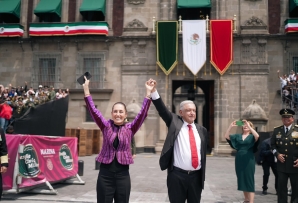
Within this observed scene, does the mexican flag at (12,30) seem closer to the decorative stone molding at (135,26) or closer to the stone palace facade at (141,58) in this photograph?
the stone palace facade at (141,58)

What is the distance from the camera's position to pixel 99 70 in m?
23.2

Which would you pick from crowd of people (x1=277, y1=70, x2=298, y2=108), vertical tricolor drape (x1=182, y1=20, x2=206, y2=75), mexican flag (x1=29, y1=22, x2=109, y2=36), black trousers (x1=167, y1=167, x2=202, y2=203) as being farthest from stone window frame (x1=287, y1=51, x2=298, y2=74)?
black trousers (x1=167, y1=167, x2=202, y2=203)

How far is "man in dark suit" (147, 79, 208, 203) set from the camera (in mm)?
4547

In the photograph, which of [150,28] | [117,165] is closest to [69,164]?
[117,165]

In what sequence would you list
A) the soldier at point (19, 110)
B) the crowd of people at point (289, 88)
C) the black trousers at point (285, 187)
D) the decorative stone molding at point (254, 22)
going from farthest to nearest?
the decorative stone molding at point (254, 22) → the crowd of people at point (289, 88) → the soldier at point (19, 110) → the black trousers at point (285, 187)

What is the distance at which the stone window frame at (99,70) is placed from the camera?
2303cm

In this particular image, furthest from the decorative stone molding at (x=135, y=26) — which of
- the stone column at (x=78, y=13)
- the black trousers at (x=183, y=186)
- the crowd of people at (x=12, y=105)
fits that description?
the black trousers at (x=183, y=186)

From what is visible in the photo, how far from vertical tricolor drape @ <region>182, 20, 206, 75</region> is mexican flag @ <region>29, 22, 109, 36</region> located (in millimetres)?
5694

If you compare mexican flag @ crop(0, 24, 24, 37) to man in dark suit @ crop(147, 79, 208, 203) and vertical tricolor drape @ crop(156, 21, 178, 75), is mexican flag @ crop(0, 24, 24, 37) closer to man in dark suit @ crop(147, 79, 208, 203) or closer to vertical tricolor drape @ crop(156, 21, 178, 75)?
vertical tricolor drape @ crop(156, 21, 178, 75)

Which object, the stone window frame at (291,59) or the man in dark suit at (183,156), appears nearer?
the man in dark suit at (183,156)

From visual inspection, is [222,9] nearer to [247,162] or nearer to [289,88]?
[289,88]

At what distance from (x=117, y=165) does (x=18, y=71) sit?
2179 centimetres

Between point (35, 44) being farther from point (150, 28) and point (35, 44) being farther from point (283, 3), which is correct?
point (283, 3)

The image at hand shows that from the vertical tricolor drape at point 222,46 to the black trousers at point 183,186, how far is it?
17662mm
